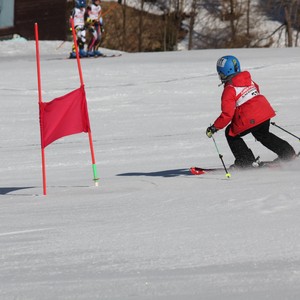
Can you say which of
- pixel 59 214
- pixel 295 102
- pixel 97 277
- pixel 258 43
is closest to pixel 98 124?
pixel 295 102

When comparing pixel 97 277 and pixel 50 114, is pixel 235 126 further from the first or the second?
pixel 97 277

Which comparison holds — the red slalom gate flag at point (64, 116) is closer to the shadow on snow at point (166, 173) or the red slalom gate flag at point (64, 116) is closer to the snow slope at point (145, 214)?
the snow slope at point (145, 214)

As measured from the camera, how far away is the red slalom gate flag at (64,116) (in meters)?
9.31

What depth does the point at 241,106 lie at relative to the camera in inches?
372

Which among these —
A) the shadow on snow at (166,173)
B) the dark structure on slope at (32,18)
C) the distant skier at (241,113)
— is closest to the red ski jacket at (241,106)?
the distant skier at (241,113)

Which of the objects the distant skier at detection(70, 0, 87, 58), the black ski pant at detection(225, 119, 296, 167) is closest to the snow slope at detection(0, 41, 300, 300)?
the black ski pant at detection(225, 119, 296, 167)

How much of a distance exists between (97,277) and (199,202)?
2.39 m

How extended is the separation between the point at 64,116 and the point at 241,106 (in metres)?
1.66

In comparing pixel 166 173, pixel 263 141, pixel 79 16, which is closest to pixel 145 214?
pixel 263 141

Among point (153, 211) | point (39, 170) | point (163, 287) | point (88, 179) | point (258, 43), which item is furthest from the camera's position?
point (258, 43)

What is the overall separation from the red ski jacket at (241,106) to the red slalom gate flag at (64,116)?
126 centimetres

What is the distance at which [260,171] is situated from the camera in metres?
9.38

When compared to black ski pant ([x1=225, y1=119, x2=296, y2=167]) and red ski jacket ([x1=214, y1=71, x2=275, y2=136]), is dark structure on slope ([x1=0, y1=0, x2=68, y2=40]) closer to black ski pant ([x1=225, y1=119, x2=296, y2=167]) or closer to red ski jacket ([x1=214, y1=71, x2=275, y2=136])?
black ski pant ([x1=225, y1=119, x2=296, y2=167])

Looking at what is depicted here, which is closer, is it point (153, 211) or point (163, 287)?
point (163, 287)
